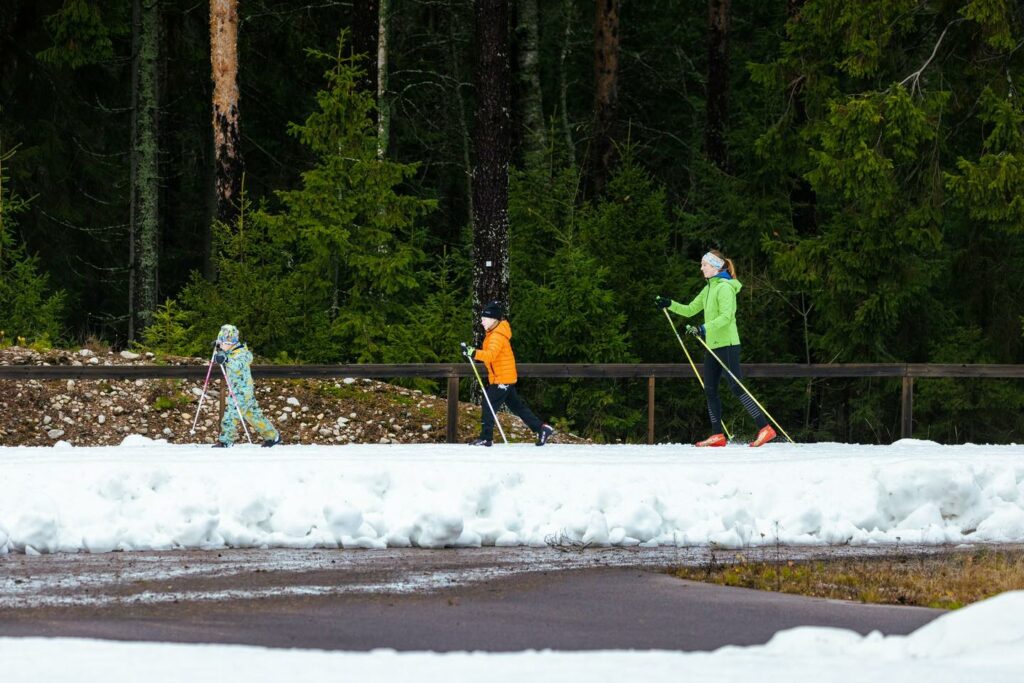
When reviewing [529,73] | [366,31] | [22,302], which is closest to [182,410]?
Result: [22,302]

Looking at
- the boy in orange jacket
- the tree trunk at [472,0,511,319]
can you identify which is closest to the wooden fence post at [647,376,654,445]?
the boy in orange jacket

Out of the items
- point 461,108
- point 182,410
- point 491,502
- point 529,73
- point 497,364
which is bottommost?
point 491,502

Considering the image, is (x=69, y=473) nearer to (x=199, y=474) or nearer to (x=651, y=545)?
(x=199, y=474)

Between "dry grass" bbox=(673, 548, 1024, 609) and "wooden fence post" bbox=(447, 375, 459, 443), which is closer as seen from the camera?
A: "dry grass" bbox=(673, 548, 1024, 609)

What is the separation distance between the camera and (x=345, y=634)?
338 inches

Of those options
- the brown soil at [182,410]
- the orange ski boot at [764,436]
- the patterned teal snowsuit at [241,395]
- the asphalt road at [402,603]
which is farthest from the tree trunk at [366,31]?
the asphalt road at [402,603]

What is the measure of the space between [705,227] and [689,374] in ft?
39.5

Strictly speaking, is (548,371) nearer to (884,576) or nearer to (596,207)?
(884,576)

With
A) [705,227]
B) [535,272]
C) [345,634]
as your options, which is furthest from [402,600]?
[705,227]

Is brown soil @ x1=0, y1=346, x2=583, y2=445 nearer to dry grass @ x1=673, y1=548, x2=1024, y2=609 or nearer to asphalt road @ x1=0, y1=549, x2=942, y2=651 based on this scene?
asphalt road @ x1=0, y1=549, x2=942, y2=651

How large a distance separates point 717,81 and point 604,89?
2.36 m

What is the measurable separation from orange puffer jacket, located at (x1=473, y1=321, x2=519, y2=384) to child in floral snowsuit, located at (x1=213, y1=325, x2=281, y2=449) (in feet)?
7.51

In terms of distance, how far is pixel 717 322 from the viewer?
1692 cm

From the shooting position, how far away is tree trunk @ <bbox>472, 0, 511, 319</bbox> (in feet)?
75.4
